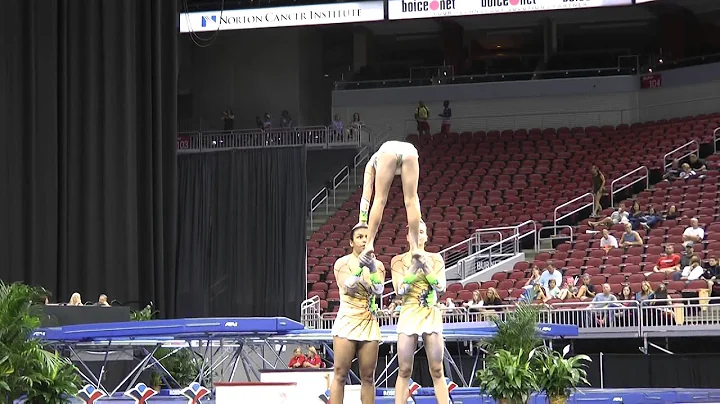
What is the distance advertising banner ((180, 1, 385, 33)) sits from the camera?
26141 mm

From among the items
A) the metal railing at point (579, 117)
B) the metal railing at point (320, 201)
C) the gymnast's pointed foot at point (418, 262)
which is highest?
the metal railing at point (579, 117)

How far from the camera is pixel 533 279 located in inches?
819

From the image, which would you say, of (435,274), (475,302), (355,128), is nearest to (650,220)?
(475,302)

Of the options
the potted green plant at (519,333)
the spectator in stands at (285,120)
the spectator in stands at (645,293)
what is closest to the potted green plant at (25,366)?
the potted green plant at (519,333)

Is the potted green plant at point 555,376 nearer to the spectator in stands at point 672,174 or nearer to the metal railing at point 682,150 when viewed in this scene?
the spectator in stands at point 672,174

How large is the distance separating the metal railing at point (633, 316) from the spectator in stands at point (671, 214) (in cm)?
342

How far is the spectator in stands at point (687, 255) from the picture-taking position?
19.5m

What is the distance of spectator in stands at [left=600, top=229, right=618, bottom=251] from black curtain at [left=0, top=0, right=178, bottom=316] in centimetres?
817

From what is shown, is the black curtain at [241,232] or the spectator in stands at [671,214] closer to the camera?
the spectator in stands at [671,214]

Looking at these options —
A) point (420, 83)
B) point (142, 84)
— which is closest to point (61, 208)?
point (142, 84)

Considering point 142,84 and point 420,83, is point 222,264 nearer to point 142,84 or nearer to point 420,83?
Answer: point 142,84

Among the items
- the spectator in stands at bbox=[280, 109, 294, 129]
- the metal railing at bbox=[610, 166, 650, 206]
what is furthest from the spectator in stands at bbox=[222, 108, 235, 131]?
the metal railing at bbox=[610, 166, 650, 206]

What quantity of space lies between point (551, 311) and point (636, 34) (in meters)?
14.9

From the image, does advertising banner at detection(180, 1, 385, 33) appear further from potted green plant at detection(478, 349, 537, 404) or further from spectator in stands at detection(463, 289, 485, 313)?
potted green plant at detection(478, 349, 537, 404)
